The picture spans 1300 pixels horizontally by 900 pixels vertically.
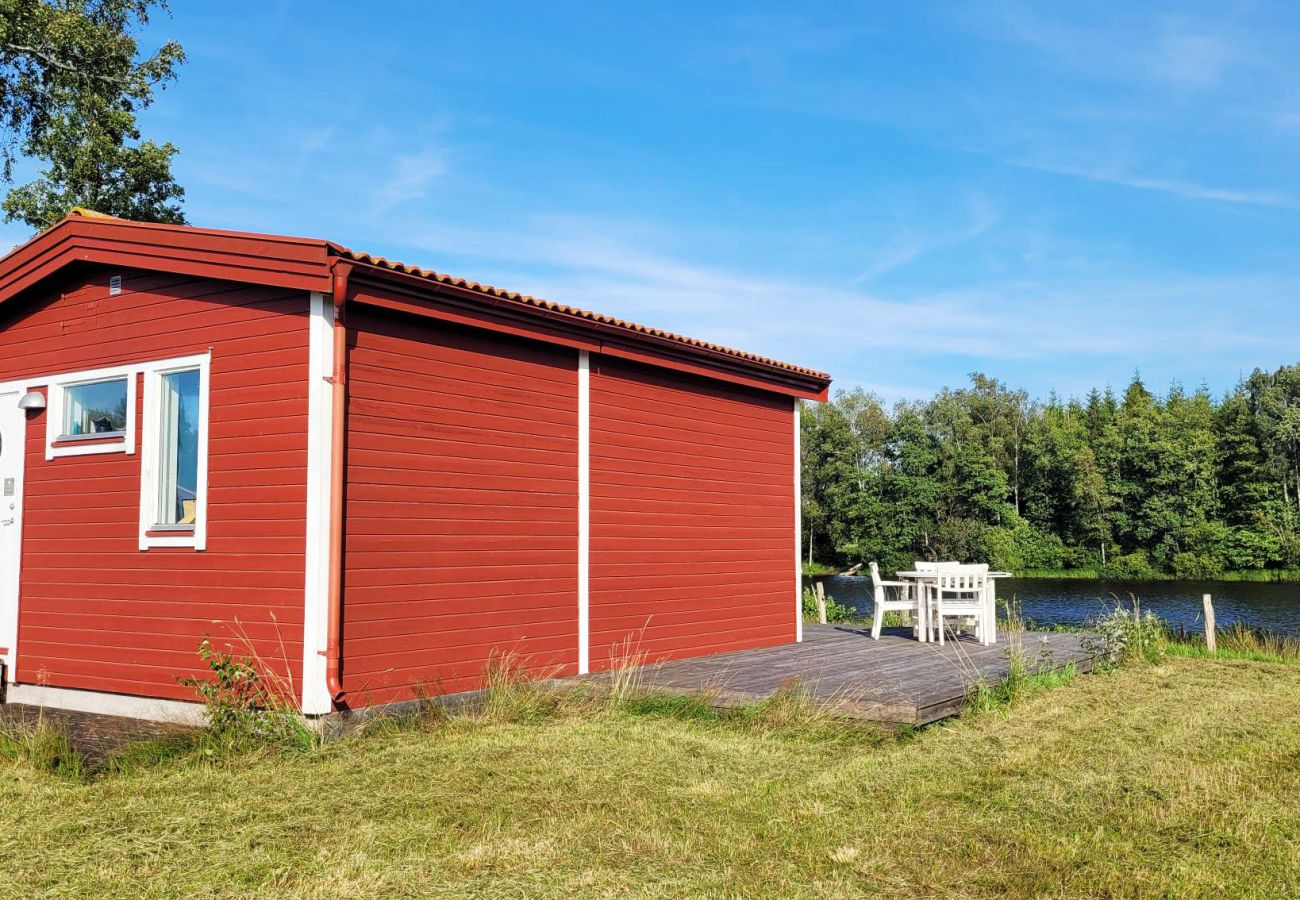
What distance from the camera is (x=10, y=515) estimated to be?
7602 millimetres

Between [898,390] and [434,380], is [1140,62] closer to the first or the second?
[434,380]

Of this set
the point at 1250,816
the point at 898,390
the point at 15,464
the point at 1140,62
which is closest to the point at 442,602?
the point at 15,464

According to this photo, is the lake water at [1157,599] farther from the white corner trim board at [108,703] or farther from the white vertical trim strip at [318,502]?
the white corner trim board at [108,703]

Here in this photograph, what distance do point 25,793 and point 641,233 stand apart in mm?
16032

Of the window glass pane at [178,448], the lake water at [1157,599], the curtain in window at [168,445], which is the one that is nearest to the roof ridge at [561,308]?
the window glass pane at [178,448]

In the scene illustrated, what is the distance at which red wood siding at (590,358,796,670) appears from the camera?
26.5 feet

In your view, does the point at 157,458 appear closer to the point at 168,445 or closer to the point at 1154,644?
the point at 168,445

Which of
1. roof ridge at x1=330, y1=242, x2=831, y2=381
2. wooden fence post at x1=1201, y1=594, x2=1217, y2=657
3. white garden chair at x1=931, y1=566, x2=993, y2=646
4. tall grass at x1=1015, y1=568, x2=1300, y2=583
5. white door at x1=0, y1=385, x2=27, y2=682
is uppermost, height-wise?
roof ridge at x1=330, y1=242, x2=831, y2=381

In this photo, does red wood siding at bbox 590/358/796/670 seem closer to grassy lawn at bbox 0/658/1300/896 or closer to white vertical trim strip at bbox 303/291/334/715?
grassy lawn at bbox 0/658/1300/896

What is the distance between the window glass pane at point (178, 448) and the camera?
6.61m

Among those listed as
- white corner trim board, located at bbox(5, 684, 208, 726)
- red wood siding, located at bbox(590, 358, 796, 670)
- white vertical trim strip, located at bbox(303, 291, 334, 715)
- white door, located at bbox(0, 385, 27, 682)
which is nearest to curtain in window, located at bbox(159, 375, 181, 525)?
white corner trim board, located at bbox(5, 684, 208, 726)

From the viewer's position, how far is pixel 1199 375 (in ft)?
165

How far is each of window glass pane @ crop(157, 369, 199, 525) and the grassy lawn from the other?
195cm

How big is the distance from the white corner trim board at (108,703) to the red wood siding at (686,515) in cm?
288
